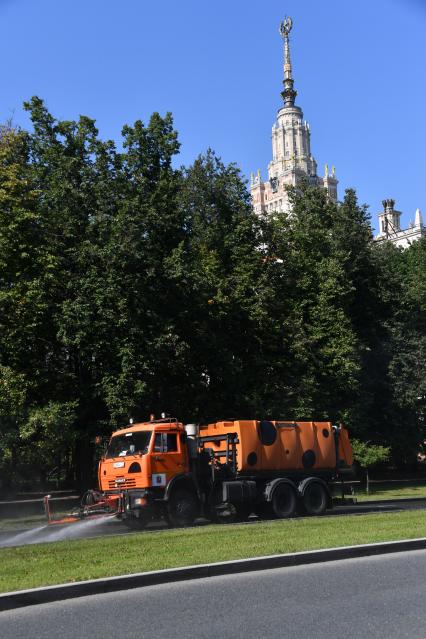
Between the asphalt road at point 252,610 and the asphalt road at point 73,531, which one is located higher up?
the asphalt road at point 252,610

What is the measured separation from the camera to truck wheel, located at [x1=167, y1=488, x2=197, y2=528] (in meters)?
18.8

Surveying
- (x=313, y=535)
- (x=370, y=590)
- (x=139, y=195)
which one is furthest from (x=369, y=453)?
(x=370, y=590)

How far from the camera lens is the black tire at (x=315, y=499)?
68.8 feet

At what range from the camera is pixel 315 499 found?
21281 millimetres

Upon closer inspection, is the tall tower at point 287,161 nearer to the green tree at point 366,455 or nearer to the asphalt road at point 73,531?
the green tree at point 366,455

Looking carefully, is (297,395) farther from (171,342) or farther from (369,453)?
(171,342)

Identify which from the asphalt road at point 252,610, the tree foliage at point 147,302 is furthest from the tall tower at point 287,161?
the asphalt road at point 252,610

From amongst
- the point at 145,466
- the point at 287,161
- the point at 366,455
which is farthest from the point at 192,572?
the point at 287,161

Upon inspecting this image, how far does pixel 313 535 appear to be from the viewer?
43.7 feet

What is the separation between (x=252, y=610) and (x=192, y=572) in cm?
195

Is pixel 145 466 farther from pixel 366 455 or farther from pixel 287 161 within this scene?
pixel 287 161

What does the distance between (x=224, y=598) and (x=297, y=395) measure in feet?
83.0

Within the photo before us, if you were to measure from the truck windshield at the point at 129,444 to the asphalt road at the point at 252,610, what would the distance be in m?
9.43

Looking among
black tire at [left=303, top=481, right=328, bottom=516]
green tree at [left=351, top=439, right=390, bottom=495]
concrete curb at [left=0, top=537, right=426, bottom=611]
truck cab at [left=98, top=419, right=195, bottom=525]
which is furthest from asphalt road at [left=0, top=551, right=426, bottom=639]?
green tree at [left=351, top=439, right=390, bottom=495]
